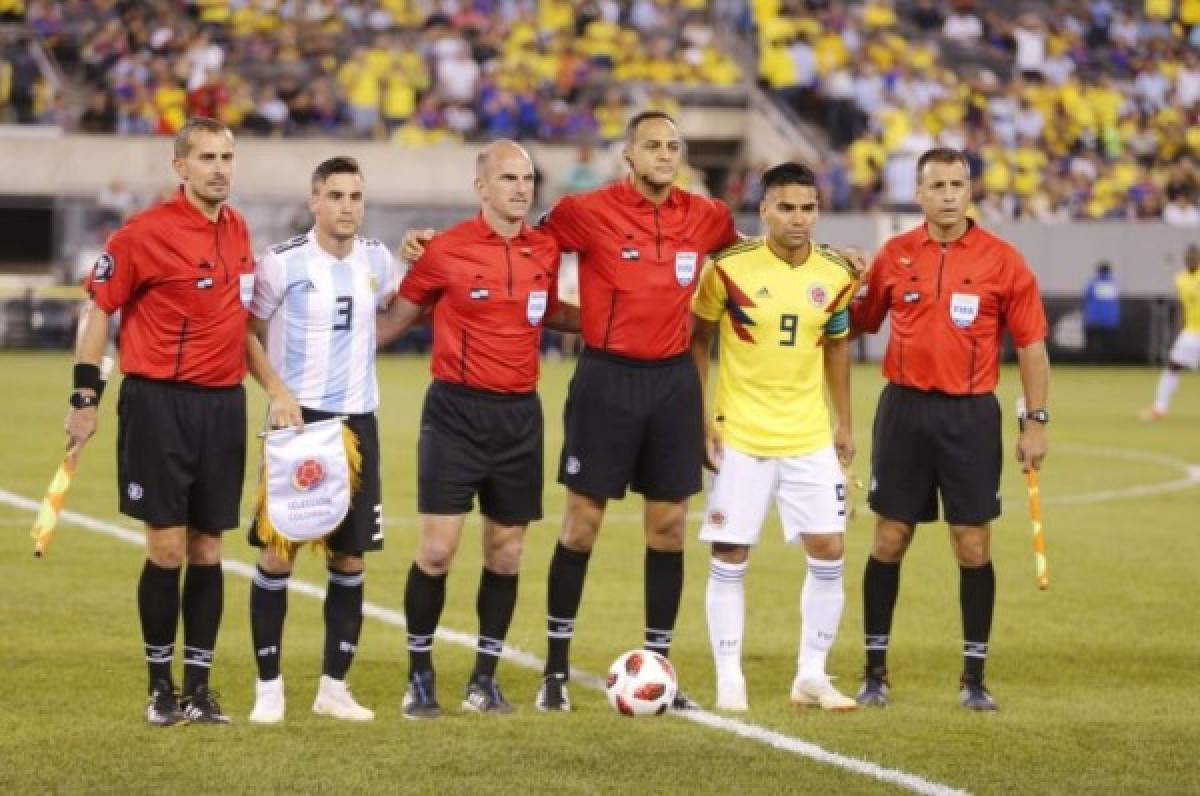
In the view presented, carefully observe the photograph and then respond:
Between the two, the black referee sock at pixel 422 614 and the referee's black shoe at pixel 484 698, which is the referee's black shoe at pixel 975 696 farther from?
the black referee sock at pixel 422 614

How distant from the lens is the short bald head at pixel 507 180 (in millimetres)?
8828

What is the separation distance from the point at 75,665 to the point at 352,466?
2.05 metres

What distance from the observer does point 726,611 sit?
9.31 meters

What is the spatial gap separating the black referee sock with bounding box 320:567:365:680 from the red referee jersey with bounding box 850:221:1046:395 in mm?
2321

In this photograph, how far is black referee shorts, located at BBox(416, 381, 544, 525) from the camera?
8.85 metres

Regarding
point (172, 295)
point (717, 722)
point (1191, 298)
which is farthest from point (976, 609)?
point (1191, 298)

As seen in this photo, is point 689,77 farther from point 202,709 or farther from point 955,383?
point 202,709

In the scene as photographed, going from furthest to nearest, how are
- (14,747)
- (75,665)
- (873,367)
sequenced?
(873,367) → (75,665) → (14,747)

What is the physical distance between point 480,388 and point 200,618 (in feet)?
4.47

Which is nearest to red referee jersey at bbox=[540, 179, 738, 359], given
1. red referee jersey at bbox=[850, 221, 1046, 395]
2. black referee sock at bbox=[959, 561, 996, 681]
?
red referee jersey at bbox=[850, 221, 1046, 395]

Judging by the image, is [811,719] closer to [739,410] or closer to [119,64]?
[739,410]

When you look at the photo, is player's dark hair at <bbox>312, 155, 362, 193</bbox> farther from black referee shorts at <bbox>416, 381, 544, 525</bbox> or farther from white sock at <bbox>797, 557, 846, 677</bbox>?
white sock at <bbox>797, 557, 846, 677</bbox>

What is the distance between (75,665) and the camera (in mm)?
10000

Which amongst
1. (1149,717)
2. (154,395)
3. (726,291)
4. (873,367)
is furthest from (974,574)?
(873,367)
